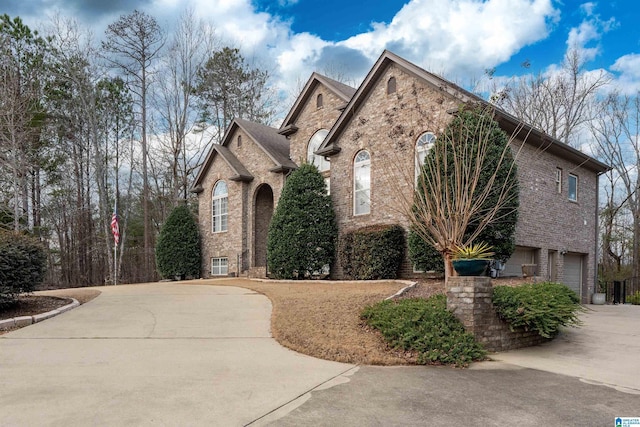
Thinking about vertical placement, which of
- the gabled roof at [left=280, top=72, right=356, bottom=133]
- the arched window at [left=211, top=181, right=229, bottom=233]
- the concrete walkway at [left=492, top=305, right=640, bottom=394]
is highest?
the gabled roof at [left=280, top=72, right=356, bottom=133]

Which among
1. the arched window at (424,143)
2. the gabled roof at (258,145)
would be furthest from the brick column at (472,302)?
the gabled roof at (258,145)

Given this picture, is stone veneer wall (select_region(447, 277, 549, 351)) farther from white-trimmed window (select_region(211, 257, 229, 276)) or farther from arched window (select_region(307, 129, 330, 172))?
white-trimmed window (select_region(211, 257, 229, 276))

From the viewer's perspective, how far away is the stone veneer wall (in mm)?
7156

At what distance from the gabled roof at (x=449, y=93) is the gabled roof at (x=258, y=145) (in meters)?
2.86

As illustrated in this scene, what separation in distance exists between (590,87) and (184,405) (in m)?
27.9

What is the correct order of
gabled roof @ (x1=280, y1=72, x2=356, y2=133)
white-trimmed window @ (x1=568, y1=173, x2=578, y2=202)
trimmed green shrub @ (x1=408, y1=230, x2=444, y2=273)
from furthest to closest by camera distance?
gabled roof @ (x1=280, y1=72, x2=356, y2=133) → white-trimmed window @ (x1=568, y1=173, x2=578, y2=202) → trimmed green shrub @ (x1=408, y1=230, x2=444, y2=273)

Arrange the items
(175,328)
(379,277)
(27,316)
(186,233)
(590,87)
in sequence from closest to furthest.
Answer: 1. (175,328)
2. (27,316)
3. (379,277)
4. (186,233)
5. (590,87)

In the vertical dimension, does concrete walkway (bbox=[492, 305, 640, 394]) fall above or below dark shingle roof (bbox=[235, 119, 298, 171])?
below

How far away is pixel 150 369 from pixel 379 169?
452 inches

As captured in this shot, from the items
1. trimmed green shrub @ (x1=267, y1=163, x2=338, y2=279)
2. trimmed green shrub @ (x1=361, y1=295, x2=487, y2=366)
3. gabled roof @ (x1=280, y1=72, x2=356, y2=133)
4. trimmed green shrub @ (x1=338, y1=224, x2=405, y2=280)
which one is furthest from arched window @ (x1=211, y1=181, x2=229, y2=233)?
trimmed green shrub @ (x1=361, y1=295, x2=487, y2=366)

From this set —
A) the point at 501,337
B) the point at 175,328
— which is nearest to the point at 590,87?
the point at 501,337

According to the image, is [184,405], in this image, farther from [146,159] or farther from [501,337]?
[146,159]

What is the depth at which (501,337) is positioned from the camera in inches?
293

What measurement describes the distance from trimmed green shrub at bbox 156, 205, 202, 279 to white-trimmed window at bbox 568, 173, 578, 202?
676 inches
